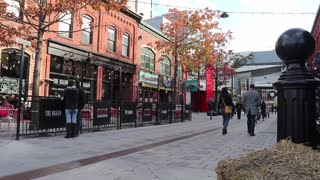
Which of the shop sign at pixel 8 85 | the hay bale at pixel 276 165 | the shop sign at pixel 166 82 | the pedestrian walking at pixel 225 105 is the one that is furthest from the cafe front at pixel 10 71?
the shop sign at pixel 166 82

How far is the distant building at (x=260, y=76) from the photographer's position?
50.8 m

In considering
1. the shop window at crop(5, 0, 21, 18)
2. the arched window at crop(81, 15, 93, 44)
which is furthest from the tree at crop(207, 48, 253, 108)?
→ the shop window at crop(5, 0, 21, 18)

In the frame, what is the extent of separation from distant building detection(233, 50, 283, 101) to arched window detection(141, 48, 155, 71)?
8.84 meters

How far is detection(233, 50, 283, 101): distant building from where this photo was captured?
50.8m

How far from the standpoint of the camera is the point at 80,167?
729cm

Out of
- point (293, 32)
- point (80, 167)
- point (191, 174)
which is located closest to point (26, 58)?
point (80, 167)

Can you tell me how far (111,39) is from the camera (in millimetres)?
28781

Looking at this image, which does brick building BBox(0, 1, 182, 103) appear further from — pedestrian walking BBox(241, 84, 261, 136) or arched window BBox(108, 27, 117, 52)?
pedestrian walking BBox(241, 84, 261, 136)

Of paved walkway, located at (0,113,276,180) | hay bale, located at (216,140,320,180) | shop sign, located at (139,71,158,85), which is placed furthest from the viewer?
shop sign, located at (139,71,158,85)

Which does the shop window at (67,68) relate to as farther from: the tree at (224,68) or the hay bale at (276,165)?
the hay bale at (276,165)

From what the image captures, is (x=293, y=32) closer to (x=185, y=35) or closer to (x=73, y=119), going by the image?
(x=73, y=119)

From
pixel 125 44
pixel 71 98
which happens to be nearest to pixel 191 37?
pixel 125 44

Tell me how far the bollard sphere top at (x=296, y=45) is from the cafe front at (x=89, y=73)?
1528cm

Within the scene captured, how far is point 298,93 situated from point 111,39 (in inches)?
1025
